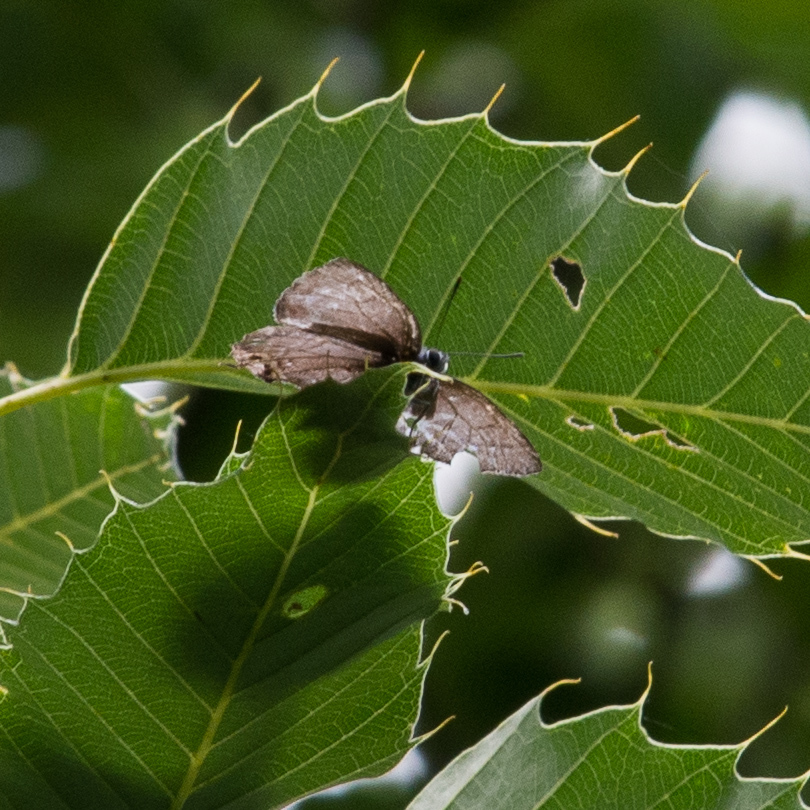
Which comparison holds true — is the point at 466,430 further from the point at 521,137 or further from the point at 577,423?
the point at 521,137

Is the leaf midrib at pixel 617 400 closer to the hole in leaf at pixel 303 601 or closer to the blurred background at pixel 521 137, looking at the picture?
the hole in leaf at pixel 303 601

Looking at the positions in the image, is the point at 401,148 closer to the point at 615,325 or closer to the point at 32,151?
the point at 615,325

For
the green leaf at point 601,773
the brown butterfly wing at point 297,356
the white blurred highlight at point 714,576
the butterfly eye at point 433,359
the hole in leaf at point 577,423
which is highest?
the brown butterfly wing at point 297,356

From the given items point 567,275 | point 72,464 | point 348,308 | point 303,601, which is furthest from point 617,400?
point 72,464

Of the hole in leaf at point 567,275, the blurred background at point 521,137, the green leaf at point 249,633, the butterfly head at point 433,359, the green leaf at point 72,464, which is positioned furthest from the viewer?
the blurred background at point 521,137

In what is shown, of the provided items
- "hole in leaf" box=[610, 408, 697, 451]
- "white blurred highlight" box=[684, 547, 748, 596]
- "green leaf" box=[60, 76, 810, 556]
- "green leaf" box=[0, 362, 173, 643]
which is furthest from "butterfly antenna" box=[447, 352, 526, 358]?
"white blurred highlight" box=[684, 547, 748, 596]

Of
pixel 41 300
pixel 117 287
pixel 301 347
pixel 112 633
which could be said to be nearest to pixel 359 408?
pixel 301 347

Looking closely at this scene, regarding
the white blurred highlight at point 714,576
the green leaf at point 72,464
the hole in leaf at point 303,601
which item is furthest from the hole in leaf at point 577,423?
the white blurred highlight at point 714,576
